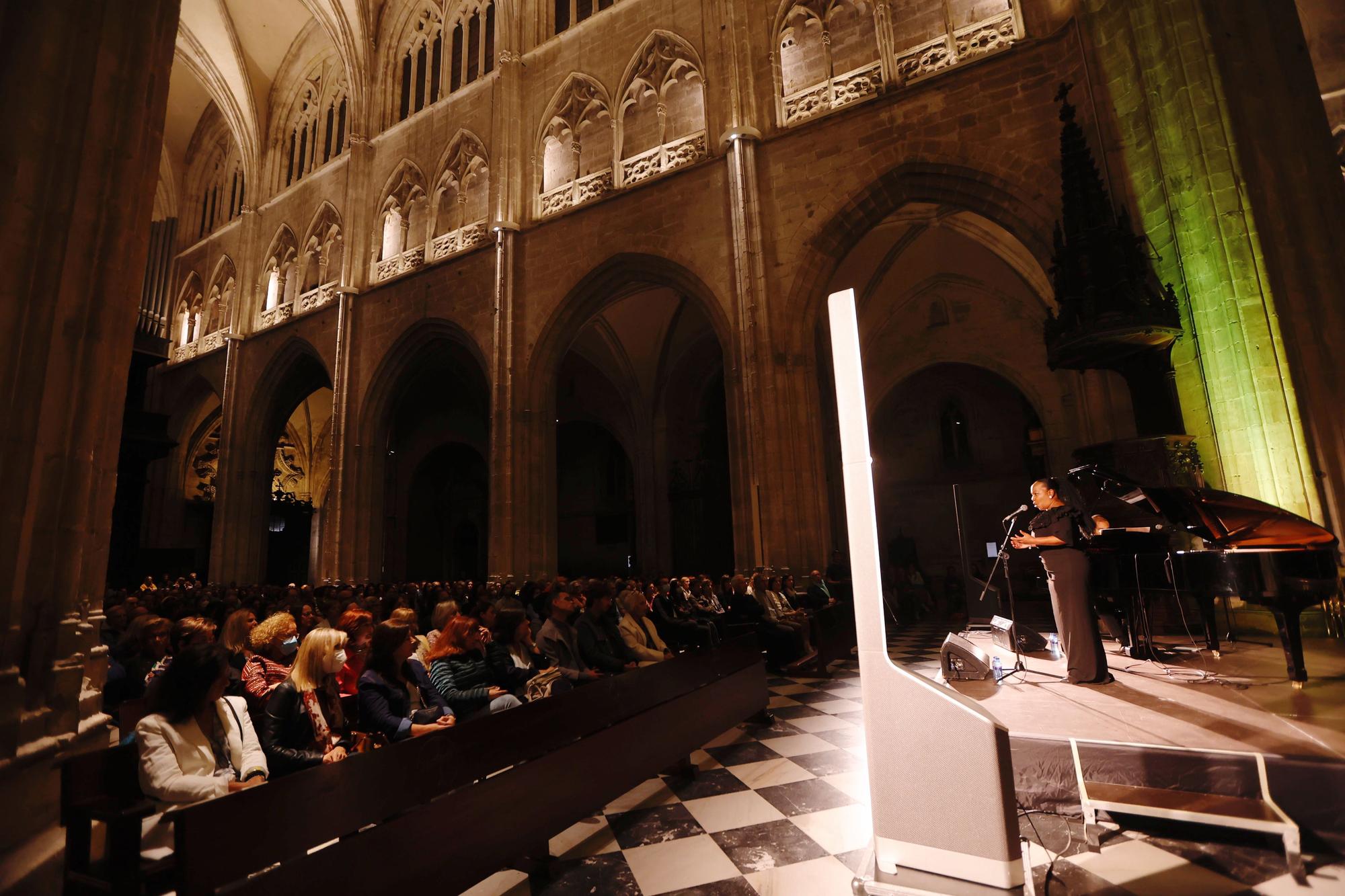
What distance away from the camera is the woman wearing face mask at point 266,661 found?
3102mm

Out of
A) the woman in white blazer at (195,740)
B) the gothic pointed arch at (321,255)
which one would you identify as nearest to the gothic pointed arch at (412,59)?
the gothic pointed arch at (321,255)

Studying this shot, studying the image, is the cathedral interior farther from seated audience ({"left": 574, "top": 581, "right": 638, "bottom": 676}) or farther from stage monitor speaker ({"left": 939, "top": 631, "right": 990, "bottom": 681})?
stage monitor speaker ({"left": 939, "top": 631, "right": 990, "bottom": 681})

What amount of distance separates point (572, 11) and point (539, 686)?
13870 mm

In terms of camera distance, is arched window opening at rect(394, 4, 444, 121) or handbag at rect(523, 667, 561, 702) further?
arched window opening at rect(394, 4, 444, 121)

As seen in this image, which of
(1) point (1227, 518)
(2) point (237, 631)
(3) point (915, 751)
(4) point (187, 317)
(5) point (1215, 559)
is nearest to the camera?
(3) point (915, 751)

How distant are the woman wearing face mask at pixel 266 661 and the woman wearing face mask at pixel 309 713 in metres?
0.35

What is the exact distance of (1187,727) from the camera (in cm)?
284

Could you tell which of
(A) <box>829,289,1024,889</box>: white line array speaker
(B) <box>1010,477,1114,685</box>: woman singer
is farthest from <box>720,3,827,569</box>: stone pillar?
(A) <box>829,289,1024,889</box>: white line array speaker

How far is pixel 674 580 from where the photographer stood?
877 centimetres

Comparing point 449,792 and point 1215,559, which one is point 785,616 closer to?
point 1215,559

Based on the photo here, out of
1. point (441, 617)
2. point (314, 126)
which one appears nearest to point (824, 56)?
point (441, 617)

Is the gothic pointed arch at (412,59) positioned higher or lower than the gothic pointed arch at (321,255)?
higher

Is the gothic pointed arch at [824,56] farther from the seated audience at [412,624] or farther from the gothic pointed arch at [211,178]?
the gothic pointed arch at [211,178]

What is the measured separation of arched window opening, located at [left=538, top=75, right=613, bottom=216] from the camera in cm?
1218
